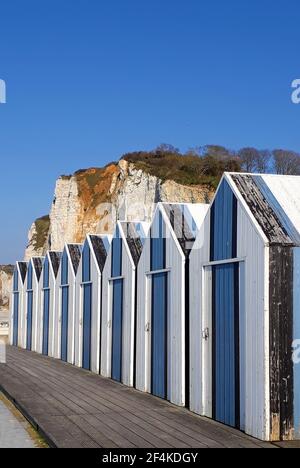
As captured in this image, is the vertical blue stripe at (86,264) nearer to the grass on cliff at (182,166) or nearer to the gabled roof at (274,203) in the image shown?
the gabled roof at (274,203)

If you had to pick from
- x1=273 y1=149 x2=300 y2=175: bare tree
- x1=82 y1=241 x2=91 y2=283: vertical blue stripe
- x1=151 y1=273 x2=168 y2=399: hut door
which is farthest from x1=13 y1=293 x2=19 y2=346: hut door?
x1=273 y1=149 x2=300 y2=175: bare tree

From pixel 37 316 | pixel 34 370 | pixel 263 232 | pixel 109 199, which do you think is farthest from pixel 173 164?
pixel 263 232

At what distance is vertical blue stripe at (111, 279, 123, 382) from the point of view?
1605cm

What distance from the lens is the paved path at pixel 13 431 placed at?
353 inches

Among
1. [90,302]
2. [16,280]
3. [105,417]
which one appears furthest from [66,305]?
[105,417]

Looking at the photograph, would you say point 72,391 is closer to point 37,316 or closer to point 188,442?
point 188,442

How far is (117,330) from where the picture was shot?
16359 mm

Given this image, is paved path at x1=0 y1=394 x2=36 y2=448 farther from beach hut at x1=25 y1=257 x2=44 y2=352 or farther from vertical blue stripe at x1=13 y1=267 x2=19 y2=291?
vertical blue stripe at x1=13 y1=267 x2=19 y2=291

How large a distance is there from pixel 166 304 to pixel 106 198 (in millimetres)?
44563

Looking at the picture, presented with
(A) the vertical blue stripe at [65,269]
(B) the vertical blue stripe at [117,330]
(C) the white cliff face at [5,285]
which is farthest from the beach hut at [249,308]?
(C) the white cliff face at [5,285]

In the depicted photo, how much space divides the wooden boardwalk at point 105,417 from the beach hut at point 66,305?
4480mm

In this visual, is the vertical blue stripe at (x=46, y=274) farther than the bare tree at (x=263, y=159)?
No

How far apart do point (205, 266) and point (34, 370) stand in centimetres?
887

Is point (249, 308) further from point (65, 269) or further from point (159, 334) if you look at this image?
point (65, 269)
